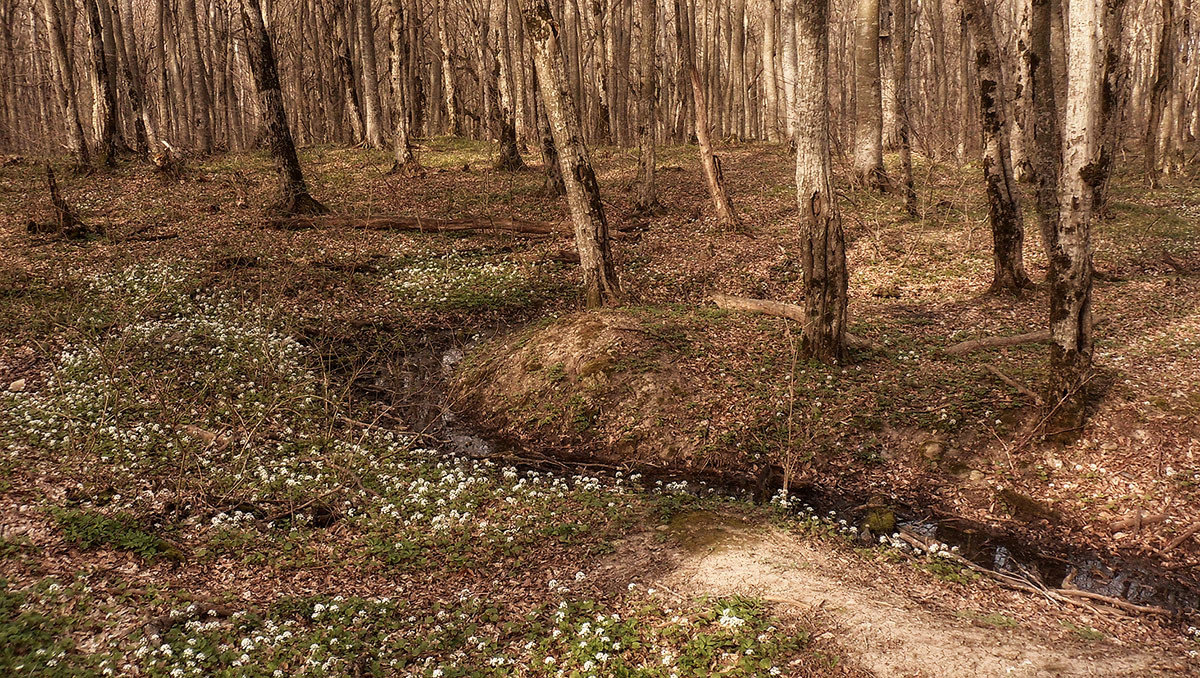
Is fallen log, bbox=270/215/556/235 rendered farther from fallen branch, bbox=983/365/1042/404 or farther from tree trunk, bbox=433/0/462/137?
tree trunk, bbox=433/0/462/137

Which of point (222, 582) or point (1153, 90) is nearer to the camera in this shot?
point (222, 582)

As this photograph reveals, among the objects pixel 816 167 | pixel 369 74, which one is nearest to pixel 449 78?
pixel 369 74

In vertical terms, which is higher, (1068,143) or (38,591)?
(1068,143)

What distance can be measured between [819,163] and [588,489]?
5.93m

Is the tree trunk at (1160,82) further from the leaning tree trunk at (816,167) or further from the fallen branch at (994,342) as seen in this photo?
the leaning tree trunk at (816,167)

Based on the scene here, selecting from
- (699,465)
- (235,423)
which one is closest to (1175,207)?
(699,465)

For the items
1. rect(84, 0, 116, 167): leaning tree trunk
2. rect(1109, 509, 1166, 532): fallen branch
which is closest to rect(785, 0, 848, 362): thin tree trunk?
rect(1109, 509, 1166, 532): fallen branch

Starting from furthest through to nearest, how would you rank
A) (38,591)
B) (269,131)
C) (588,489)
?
(269,131) → (588,489) → (38,591)

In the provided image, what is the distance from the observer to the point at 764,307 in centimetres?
1362

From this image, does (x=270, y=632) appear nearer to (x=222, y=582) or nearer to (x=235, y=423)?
(x=222, y=582)

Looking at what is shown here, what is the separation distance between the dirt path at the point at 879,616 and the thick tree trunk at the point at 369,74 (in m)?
25.3

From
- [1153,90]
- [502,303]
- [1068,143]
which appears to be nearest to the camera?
[1068,143]

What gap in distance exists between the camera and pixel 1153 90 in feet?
67.2

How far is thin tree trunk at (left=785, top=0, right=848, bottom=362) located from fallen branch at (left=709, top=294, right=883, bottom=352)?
179 cm
